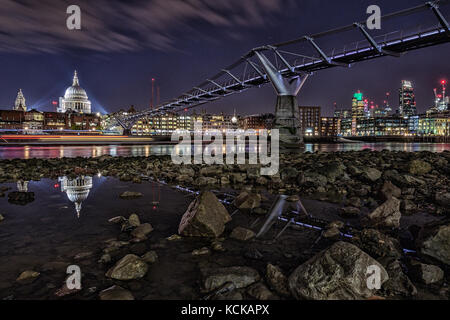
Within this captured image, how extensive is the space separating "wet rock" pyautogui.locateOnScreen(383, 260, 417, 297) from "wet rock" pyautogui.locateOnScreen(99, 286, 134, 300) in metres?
2.73

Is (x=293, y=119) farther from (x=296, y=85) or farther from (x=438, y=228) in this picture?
(x=438, y=228)

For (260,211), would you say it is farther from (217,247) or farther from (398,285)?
(398,285)

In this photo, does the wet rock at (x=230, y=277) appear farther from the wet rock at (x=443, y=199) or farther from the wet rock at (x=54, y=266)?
the wet rock at (x=443, y=199)

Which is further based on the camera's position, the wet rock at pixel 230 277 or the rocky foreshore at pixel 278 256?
the wet rock at pixel 230 277

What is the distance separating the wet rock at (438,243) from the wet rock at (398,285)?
86cm

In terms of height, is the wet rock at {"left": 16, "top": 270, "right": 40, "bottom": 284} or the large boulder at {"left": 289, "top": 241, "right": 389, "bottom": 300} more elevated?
the large boulder at {"left": 289, "top": 241, "right": 389, "bottom": 300}

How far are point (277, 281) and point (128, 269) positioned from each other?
176cm

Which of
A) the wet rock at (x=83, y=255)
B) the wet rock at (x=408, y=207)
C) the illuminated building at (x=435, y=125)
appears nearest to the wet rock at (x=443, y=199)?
the wet rock at (x=408, y=207)

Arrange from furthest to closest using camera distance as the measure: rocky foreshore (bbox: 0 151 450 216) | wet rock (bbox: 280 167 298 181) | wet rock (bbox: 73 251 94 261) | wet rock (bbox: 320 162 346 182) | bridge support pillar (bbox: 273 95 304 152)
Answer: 1. bridge support pillar (bbox: 273 95 304 152)
2. wet rock (bbox: 280 167 298 181)
3. wet rock (bbox: 320 162 346 182)
4. rocky foreshore (bbox: 0 151 450 216)
5. wet rock (bbox: 73 251 94 261)

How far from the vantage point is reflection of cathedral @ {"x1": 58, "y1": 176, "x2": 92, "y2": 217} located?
281 inches

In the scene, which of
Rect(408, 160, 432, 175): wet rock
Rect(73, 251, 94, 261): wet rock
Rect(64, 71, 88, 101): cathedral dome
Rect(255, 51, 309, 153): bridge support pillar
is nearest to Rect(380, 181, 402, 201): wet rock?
Rect(408, 160, 432, 175): wet rock

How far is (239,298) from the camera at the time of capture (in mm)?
2764

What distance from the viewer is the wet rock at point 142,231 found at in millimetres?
4453

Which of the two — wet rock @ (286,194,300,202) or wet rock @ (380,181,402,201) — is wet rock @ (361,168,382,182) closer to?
wet rock @ (380,181,402,201)
